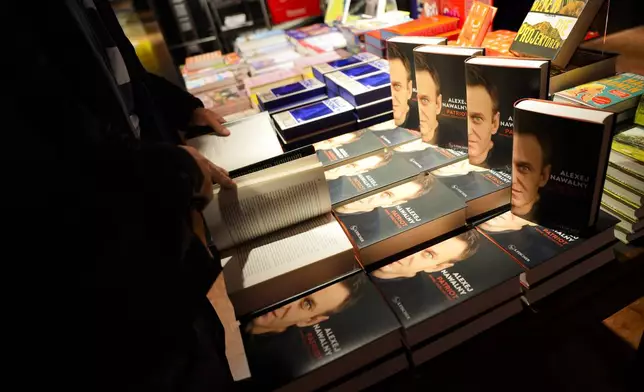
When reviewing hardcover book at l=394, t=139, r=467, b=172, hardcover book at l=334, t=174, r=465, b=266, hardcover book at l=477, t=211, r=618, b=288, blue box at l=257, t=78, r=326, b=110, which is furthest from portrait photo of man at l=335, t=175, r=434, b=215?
blue box at l=257, t=78, r=326, b=110

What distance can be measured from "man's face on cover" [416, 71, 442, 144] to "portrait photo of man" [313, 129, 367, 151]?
0.81 feet

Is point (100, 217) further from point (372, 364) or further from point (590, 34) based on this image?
point (590, 34)

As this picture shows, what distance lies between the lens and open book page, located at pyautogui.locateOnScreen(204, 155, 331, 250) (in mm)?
986

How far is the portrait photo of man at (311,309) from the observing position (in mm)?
860

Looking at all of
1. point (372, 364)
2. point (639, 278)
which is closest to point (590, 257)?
point (639, 278)

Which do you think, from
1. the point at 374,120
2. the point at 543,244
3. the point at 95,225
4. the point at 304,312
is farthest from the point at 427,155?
the point at 95,225

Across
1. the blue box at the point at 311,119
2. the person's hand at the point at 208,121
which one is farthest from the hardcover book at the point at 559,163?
the person's hand at the point at 208,121

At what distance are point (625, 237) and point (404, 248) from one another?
0.57 meters

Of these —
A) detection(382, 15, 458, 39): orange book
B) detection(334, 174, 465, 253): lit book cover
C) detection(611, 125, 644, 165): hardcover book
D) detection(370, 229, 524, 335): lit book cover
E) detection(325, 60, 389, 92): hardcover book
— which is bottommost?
detection(370, 229, 524, 335): lit book cover

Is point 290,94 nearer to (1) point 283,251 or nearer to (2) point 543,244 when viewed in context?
(1) point 283,251

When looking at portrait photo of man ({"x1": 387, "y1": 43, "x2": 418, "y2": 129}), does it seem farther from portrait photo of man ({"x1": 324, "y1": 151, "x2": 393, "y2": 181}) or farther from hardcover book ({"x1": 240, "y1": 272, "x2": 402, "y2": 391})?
hardcover book ({"x1": 240, "y1": 272, "x2": 402, "y2": 391})

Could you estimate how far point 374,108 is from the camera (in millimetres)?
1604

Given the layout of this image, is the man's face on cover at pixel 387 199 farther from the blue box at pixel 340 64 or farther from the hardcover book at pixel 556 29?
the blue box at pixel 340 64

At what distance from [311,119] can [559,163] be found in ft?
2.98
